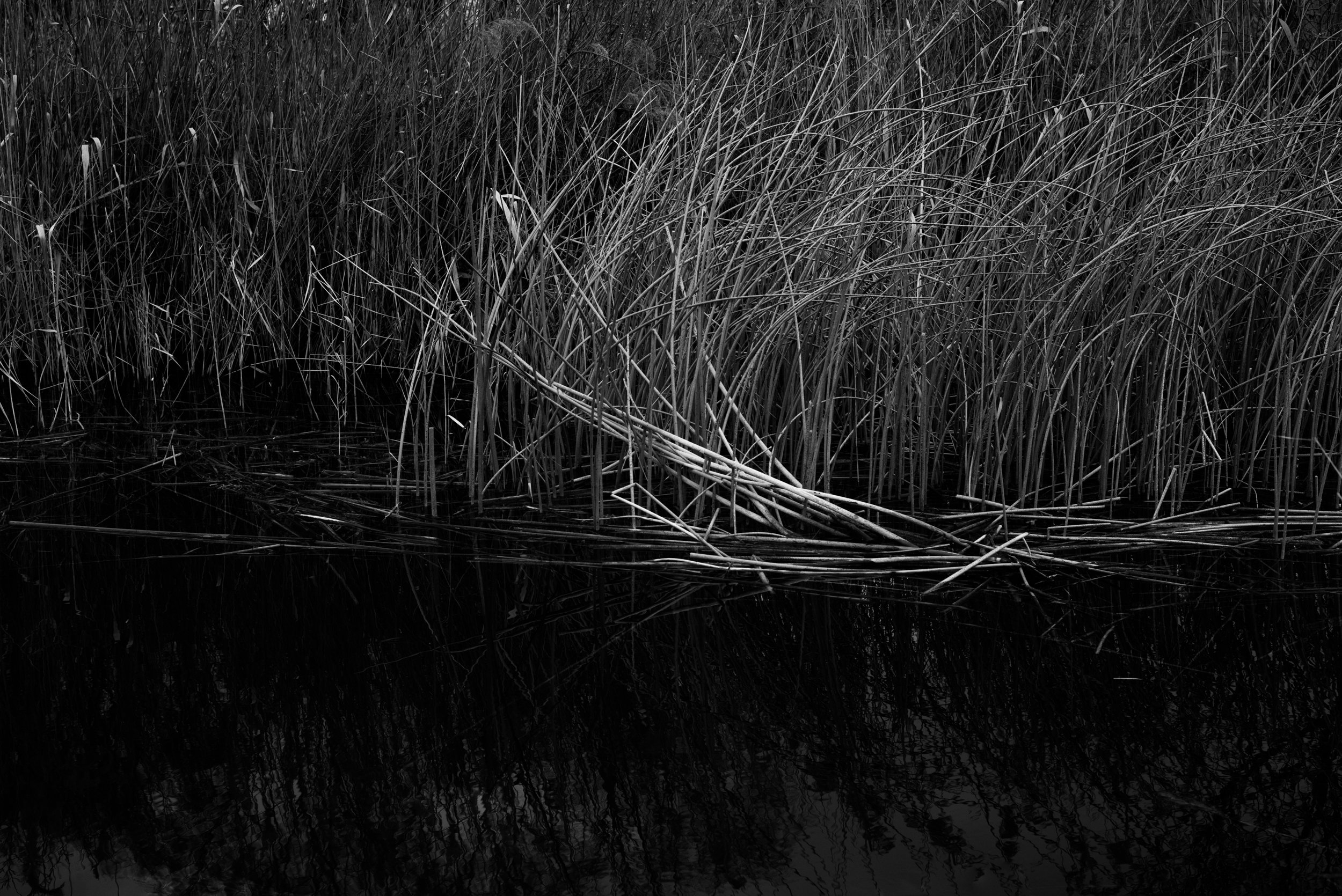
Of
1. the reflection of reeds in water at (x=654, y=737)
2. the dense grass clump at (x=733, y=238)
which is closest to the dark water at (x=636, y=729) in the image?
the reflection of reeds in water at (x=654, y=737)

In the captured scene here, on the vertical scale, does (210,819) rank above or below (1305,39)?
below

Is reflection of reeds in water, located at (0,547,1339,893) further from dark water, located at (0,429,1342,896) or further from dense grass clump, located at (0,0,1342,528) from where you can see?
dense grass clump, located at (0,0,1342,528)

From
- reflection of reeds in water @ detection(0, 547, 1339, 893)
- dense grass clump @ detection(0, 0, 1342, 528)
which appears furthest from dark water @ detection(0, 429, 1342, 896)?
dense grass clump @ detection(0, 0, 1342, 528)

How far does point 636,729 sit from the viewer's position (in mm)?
1797

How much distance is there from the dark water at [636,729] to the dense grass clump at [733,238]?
1.45ft

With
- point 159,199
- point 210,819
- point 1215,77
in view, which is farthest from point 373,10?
point 210,819

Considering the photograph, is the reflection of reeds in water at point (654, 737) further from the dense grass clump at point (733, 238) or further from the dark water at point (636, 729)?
the dense grass clump at point (733, 238)

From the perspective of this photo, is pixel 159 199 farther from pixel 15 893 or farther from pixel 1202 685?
pixel 1202 685

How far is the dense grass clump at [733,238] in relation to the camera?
8.84 ft

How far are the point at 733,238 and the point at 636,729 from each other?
4.34 ft

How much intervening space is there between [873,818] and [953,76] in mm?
2632

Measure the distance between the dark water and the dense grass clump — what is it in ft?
1.45

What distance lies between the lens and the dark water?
1452 mm

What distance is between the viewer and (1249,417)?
3.08 metres
